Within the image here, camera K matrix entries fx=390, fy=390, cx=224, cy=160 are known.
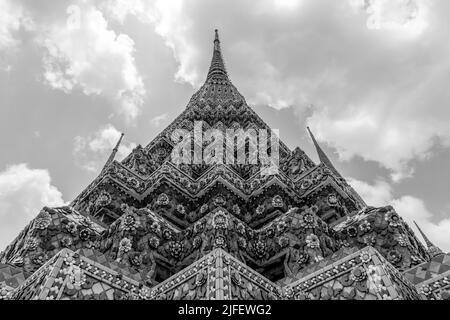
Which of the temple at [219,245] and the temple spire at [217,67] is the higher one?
the temple spire at [217,67]

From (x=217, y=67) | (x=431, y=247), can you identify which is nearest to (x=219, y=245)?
(x=431, y=247)

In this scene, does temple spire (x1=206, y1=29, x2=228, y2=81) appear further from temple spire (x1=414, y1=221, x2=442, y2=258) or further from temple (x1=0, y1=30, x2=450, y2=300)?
temple spire (x1=414, y1=221, x2=442, y2=258)

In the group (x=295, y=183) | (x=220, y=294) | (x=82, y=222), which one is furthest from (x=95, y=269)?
(x=295, y=183)

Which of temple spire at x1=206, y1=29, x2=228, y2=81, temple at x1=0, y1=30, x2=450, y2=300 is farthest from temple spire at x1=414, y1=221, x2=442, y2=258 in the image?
temple spire at x1=206, y1=29, x2=228, y2=81

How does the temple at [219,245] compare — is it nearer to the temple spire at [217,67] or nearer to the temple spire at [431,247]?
the temple spire at [431,247]

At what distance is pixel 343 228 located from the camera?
950cm

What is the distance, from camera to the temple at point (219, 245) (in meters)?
5.73

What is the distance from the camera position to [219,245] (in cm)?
762

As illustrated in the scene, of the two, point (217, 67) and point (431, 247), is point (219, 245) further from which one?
point (217, 67)

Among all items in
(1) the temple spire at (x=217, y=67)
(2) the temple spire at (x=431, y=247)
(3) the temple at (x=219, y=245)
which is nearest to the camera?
(3) the temple at (x=219, y=245)

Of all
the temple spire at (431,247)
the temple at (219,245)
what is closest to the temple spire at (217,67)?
the temple at (219,245)

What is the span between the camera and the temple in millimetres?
5730

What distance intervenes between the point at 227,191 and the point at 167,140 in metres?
6.83
